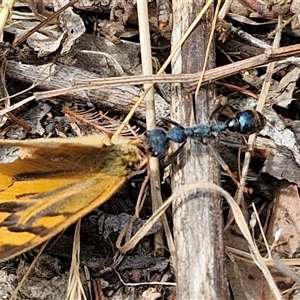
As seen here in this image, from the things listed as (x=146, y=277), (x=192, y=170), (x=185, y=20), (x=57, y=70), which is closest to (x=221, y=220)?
(x=192, y=170)

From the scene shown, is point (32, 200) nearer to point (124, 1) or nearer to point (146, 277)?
point (146, 277)

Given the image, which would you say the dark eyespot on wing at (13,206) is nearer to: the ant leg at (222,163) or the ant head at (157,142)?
the ant head at (157,142)

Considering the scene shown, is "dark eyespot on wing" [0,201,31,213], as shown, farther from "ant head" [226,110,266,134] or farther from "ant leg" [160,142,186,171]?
"ant head" [226,110,266,134]

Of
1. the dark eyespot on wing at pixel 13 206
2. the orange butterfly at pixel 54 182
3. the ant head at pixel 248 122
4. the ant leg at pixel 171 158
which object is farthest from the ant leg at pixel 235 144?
the dark eyespot on wing at pixel 13 206

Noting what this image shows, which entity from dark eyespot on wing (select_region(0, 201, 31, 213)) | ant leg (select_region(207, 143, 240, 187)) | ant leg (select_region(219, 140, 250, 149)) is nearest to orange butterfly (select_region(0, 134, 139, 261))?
dark eyespot on wing (select_region(0, 201, 31, 213))

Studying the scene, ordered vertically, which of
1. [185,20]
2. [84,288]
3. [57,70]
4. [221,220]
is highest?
[185,20]

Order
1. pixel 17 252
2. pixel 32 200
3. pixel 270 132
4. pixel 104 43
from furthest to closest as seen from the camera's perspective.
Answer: pixel 104 43 → pixel 270 132 → pixel 32 200 → pixel 17 252
